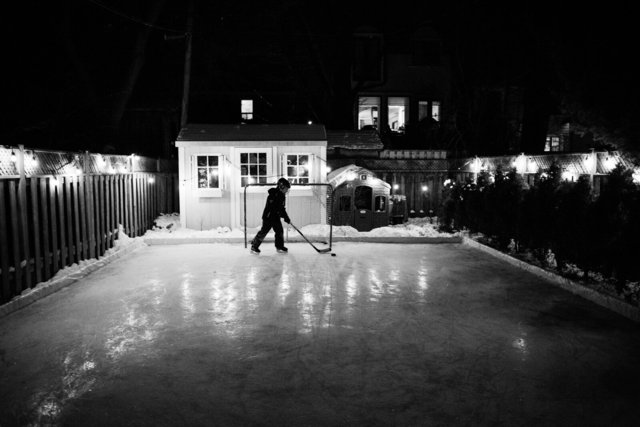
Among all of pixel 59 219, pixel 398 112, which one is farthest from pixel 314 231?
pixel 398 112

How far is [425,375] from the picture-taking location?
193 inches

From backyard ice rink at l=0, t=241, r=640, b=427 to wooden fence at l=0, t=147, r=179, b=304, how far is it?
680 mm

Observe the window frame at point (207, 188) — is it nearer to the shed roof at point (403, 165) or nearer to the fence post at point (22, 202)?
the shed roof at point (403, 165)

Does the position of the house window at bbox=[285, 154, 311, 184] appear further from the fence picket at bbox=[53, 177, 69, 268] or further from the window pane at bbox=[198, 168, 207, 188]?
the fence picket at bbox=[53, 177, 69, 268]

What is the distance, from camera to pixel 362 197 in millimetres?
16062

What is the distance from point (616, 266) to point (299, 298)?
193 inches

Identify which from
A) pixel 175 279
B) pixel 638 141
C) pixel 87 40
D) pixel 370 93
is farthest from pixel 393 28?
pixel 175 279

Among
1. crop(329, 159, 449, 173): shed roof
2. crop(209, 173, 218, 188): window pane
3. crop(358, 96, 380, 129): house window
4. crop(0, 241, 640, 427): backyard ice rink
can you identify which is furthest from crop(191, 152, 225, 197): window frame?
crop(358, 96, 380, 129): house window

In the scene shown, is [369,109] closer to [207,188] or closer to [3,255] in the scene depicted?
[207,188]

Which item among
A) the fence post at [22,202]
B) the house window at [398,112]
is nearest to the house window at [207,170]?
the fence post at [22,202]

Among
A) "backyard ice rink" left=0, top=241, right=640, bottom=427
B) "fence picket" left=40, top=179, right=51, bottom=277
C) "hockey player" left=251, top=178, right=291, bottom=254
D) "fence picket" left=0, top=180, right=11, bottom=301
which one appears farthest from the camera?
"hockey player" left=251, top=178, right=291, bottom=254

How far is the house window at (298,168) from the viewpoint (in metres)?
15.8

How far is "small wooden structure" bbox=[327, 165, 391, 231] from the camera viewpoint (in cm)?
1548

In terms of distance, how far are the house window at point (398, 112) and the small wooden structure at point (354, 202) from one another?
12.1 metres
